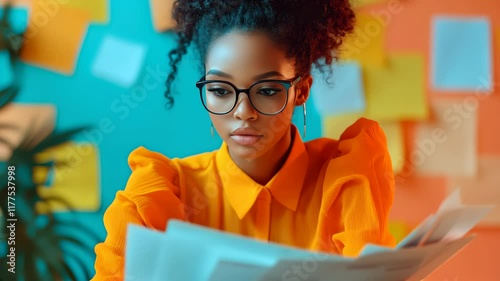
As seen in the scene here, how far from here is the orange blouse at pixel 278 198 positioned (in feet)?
2.84

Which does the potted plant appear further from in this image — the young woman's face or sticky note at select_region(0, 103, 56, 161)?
the young woman's face

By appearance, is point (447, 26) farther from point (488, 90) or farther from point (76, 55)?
point (76, 55)

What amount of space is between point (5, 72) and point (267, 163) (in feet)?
2.40

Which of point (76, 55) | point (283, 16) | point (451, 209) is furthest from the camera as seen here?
point (76, 55)

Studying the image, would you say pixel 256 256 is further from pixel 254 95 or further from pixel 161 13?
pixel 161 13

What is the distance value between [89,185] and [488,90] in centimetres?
90

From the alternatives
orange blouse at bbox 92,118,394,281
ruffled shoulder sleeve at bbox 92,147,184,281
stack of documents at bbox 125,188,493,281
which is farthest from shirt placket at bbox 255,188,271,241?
stack of documents at bbox 125,188,493,281

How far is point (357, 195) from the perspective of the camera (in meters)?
0.88

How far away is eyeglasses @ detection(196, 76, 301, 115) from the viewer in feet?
2.78

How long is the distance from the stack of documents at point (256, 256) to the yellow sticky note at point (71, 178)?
0.77 m

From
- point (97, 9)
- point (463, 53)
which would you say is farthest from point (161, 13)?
point (463, 53)

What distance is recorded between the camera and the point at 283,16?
A: 0.89 metres

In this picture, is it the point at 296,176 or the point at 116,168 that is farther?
the point at 116,168

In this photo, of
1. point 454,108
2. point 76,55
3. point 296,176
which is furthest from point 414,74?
point 76,55
